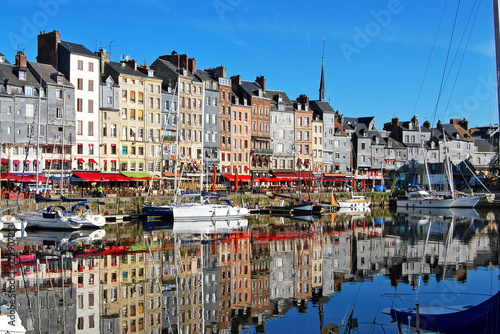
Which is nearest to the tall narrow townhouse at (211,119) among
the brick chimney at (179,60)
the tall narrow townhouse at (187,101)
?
the tall narrow townhouse at (187,101)

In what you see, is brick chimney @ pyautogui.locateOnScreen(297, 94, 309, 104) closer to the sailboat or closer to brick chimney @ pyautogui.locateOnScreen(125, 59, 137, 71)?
brick chimney @ pyautogui.locateOnScreen(125, 59, 137, 71)

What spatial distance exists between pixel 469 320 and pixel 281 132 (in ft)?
270

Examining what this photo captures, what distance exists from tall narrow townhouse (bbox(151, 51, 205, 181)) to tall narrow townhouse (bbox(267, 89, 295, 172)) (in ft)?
54.0

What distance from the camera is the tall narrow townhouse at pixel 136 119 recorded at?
7344 centimetres

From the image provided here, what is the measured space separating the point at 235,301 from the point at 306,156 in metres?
75.9

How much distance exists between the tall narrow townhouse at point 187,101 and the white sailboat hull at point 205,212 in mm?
17542

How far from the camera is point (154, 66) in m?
82.9

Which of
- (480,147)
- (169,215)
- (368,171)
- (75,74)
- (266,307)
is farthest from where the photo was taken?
(480,147)

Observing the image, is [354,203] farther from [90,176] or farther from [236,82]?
[90,176]

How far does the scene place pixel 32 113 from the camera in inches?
2527

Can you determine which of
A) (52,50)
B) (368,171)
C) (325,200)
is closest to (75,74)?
(52,50)

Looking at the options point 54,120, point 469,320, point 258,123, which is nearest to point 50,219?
point 54,120

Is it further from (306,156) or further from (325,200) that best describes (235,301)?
(306,156)

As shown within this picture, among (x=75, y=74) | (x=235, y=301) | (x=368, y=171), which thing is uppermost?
(x=75, y=74)
